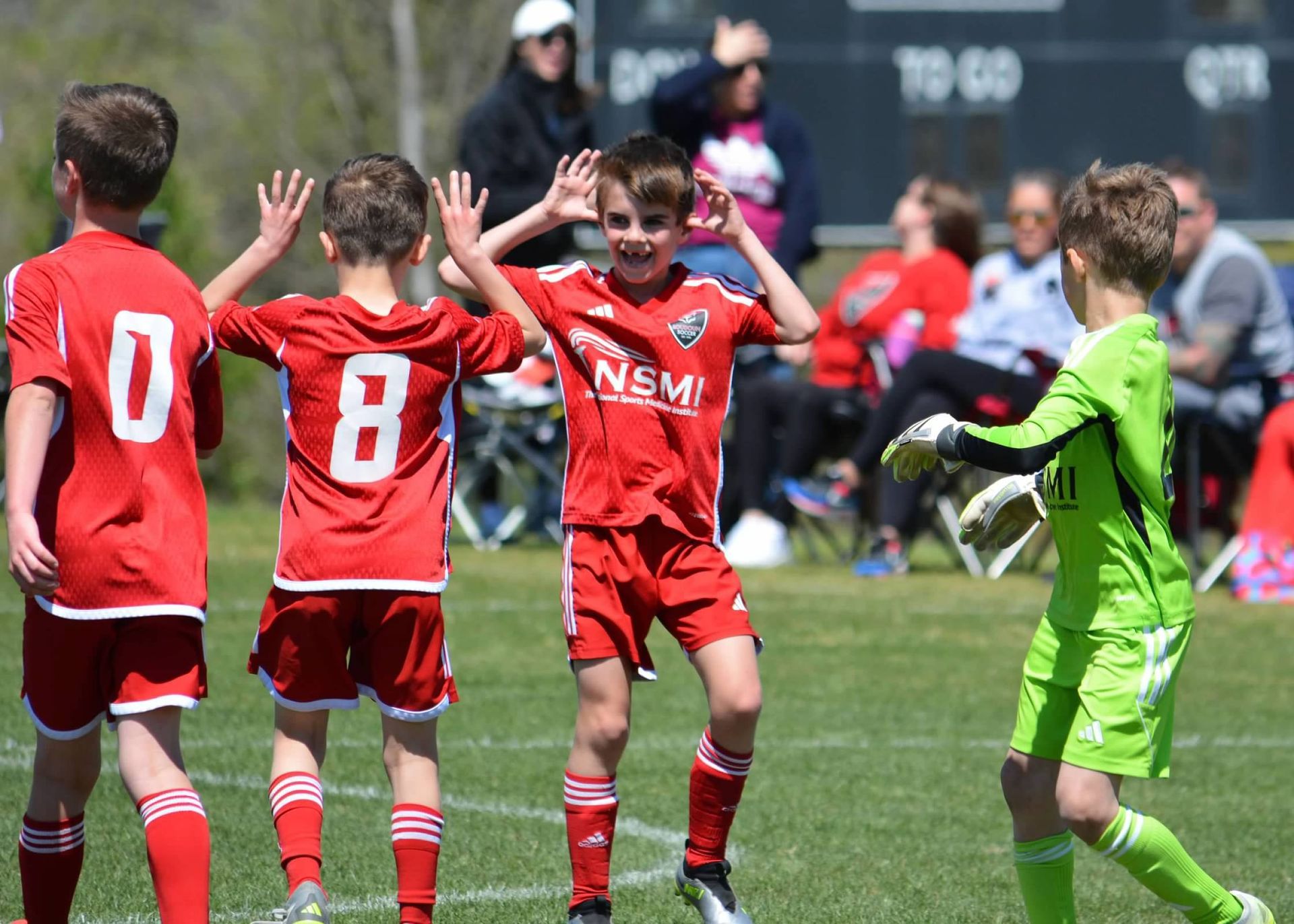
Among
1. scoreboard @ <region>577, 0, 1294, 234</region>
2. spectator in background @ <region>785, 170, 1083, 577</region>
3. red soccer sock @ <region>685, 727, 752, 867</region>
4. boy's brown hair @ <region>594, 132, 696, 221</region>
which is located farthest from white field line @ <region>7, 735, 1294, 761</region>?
scoreboard @ <region>577, 0, 1294, 234</region>

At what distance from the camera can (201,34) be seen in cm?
2933

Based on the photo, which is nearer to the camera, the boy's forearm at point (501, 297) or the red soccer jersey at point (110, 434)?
the red soccer jersey at point (110, 434)

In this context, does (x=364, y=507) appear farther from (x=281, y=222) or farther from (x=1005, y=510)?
(x=1005, y=510)

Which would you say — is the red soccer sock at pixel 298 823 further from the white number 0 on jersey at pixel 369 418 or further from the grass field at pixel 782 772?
the white number 0 on jersey at pixel 369 418

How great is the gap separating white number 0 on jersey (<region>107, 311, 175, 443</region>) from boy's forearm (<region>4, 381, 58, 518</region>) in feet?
0.41

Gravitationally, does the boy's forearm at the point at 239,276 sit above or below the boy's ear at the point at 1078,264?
below

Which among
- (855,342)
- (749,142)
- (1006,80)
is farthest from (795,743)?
(1006,80)

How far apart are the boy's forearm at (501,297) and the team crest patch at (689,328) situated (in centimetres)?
36

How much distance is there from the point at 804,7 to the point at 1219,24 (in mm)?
3287

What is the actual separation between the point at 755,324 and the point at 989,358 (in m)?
5.38

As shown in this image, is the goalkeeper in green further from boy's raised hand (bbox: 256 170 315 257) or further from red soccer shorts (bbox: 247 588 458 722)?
boy's raised hand (bbox: 256 170 315 257)

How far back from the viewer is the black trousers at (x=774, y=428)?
9734 millimetres

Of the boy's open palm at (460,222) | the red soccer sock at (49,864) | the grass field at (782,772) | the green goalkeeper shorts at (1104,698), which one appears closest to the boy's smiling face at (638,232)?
the boy's open palm at (460,222)

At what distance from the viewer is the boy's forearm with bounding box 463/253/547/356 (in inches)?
163
